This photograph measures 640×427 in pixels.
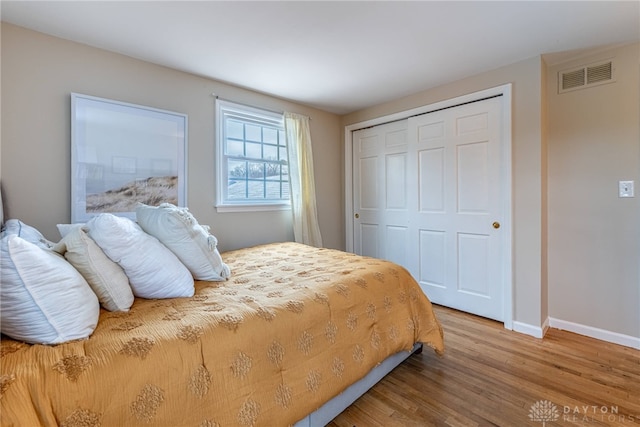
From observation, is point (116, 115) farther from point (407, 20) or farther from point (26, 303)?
point (407, 20)

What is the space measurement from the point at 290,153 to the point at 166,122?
131 centimetres

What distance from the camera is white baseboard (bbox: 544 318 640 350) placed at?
2.26m

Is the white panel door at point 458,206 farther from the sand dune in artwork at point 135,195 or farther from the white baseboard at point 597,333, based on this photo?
the sand dune in artwork at point 135,195

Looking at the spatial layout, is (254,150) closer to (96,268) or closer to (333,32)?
(333,32)

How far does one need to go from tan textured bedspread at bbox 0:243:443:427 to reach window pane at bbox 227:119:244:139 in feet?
5.32

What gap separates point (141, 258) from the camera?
1384 millimetres

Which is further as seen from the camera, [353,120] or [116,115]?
[353,120]

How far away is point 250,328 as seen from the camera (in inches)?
47.9

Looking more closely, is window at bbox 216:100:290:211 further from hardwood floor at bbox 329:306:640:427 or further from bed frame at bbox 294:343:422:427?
hardwood floor at bbox 329:306:640:427

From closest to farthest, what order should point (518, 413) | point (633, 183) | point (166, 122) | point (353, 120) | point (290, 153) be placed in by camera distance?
point (518, 413) → point (633, 183) → point (166, 122) → point (290, 153) → point (353, 120)

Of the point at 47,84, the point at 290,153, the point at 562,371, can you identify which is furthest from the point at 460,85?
the point at 47,84

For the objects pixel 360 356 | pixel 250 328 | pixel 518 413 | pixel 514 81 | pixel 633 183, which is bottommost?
pixel 518 413

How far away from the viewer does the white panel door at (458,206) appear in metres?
2.73

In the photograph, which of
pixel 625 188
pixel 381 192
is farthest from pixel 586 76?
pixel 381 192
